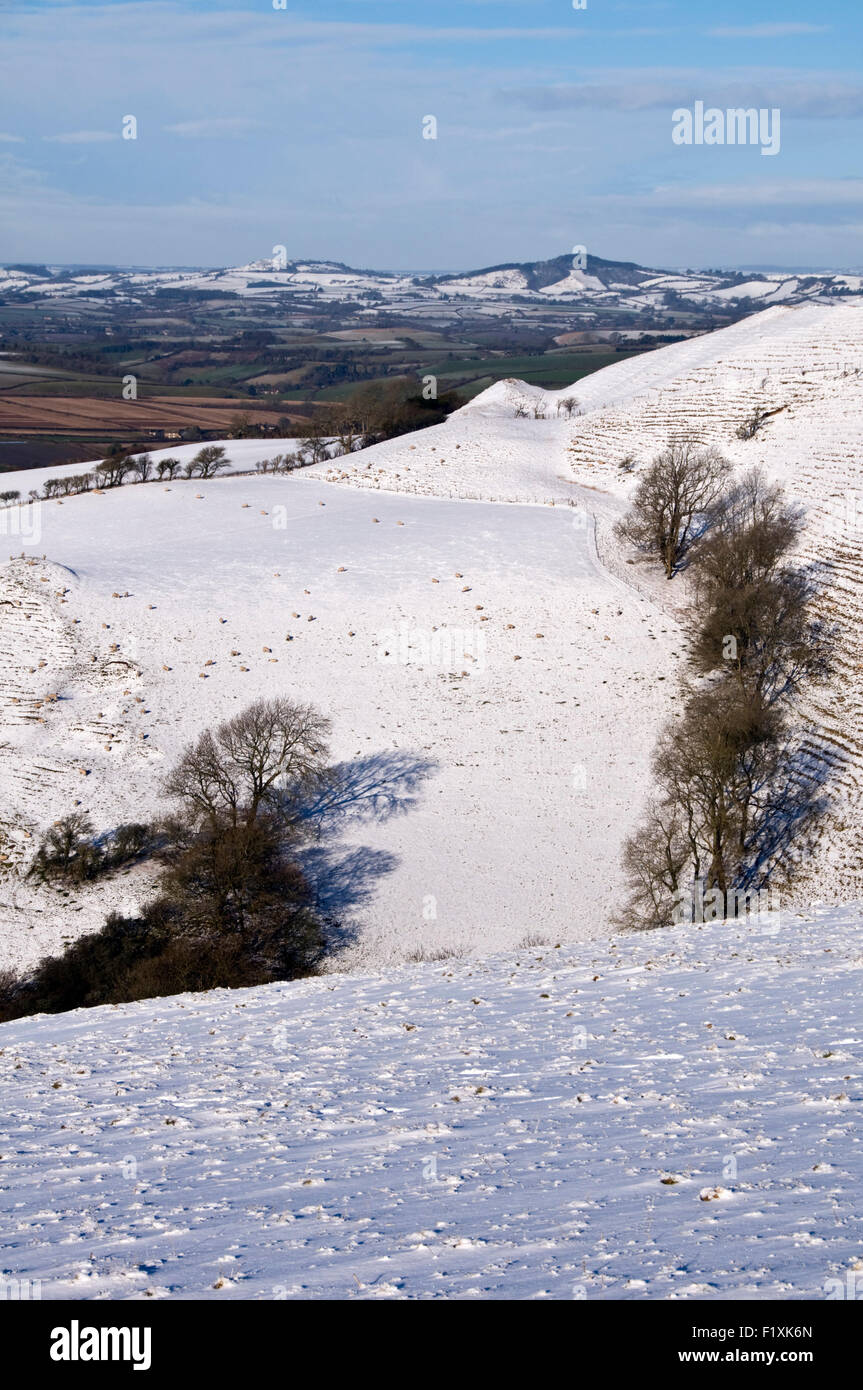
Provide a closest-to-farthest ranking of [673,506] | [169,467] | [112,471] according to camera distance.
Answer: [673,506], [112,471], [169,467]

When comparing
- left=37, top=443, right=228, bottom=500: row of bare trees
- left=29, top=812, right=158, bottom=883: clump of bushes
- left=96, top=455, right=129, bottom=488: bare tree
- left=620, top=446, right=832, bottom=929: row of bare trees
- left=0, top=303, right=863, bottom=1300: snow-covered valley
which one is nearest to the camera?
left=0, top=303, right=863, bottom=1300: snow-covered valley

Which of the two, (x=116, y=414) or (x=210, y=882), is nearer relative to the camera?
(x=210, y=882)

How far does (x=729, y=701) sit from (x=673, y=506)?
18.0 metres

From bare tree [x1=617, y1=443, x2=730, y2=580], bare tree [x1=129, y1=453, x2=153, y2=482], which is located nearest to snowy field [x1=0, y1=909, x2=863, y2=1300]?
bare tree [x1=617, y1=443, x2=730, y2=580]

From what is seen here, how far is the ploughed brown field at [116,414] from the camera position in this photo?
326 ft

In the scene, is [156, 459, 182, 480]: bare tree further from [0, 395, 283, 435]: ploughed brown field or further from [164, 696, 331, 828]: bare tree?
[0, 395, 283, 435]: ploughed brown field

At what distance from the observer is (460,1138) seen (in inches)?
392

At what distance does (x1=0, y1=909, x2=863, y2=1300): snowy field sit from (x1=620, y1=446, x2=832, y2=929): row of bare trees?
25.7 ft

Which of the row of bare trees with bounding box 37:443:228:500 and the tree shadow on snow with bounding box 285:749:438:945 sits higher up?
the row of bare trees with bounding box 37:443:228:500

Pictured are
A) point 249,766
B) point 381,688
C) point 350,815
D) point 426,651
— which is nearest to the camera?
point 249,766

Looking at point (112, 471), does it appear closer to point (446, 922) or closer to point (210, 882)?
point (210, 882)

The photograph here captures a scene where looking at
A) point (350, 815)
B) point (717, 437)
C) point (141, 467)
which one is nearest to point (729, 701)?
point (350, 815)

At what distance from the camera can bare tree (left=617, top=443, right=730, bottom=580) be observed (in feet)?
137
